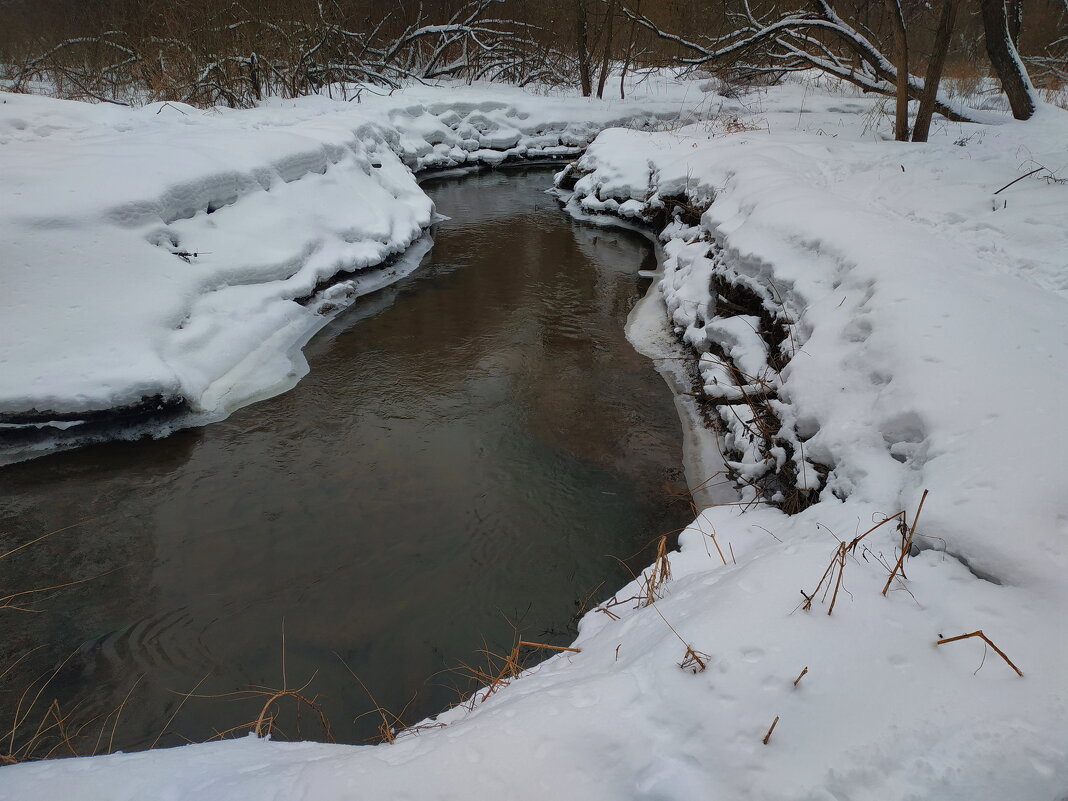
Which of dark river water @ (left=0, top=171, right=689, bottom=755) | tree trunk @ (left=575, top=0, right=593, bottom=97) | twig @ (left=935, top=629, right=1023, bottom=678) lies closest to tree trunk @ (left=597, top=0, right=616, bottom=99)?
tree trunk @ (left=575, top=0, right=593, bottom=97)

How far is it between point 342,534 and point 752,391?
2.72 metres

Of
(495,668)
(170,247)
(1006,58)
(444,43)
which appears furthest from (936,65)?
(444,43)

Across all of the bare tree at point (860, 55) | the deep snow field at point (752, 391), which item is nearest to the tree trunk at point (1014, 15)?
the bare tree at point (860, 55)

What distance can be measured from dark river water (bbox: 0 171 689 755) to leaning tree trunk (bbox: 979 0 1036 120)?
5485 millimetres

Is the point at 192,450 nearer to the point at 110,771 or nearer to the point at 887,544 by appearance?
the point at 110,771

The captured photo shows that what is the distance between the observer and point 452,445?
3.97m

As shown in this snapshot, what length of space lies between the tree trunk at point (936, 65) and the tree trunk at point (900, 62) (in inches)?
7.1

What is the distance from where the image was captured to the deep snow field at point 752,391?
144 cm

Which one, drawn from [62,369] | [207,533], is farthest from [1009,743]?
[62,369]

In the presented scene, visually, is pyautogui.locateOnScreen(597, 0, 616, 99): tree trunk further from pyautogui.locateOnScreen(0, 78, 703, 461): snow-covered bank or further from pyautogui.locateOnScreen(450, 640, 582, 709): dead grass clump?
pyautogui.locateOnScreen(450, 640, 582, 709): dead grass clump

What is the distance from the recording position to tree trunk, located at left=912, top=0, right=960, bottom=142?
565cm

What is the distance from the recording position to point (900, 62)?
21.2 ft

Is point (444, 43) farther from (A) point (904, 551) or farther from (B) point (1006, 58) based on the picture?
(A) point (904, 551)

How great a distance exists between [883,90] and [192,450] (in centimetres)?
902
